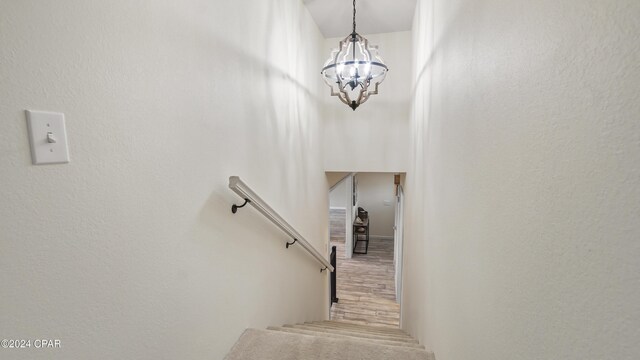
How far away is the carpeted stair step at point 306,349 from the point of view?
1517 millimetres

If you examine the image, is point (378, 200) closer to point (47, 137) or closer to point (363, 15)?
point (363, 15)

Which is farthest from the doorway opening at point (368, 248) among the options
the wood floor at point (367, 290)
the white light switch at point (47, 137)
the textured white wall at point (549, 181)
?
the white light switch at point (47, 137)

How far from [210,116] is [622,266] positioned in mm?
1382

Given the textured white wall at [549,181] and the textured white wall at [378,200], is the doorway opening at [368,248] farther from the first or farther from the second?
the textured white wall at [549,181]

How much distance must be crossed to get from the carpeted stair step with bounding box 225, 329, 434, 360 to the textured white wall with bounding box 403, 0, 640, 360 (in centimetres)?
57

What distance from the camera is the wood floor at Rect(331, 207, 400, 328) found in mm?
4680

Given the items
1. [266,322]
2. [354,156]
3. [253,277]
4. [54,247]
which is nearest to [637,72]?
[54,247]

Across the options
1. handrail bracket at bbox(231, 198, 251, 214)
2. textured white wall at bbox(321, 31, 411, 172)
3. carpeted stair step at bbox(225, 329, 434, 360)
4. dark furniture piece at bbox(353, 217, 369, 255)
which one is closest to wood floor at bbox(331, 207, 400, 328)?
dark furniture piece at bbox(353, 217, 369, 255)

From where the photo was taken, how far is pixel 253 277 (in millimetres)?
1786

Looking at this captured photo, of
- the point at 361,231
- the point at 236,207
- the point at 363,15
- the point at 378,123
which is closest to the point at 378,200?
the point at 361,231

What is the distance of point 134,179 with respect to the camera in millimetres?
950

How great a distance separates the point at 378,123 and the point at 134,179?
3272 mm

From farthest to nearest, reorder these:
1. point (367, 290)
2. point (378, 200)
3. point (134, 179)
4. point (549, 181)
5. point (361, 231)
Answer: point (378, 200) < point (361, 231) < point (367, 290) < point (134, 179) < point (549, 181)

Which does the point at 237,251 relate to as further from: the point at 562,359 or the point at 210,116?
the point at 562,359
